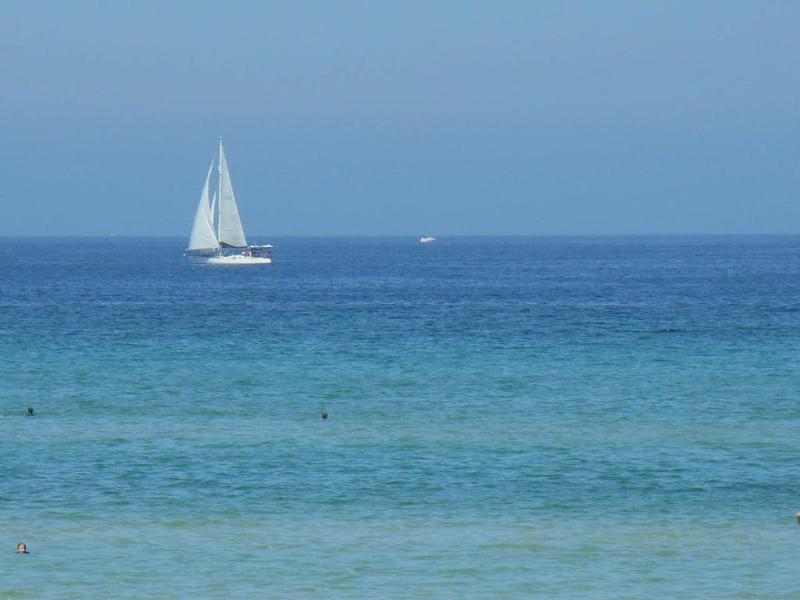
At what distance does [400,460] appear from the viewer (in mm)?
38719

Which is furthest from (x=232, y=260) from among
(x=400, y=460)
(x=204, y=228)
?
(x=400, y=460)

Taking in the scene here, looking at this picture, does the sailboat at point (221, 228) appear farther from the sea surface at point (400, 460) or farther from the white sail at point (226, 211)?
the sea surface at point (400, 460)

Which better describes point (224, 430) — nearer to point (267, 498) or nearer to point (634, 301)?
point (267, 498)

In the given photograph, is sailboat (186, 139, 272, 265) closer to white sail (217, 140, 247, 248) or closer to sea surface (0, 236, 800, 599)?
white sail (217, 140, 247, 248)

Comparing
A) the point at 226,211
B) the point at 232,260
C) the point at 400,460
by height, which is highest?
the point at 226,211

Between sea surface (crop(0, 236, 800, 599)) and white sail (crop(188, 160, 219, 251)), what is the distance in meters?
97.5

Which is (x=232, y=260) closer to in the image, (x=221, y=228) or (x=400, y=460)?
(x=221, y=228)

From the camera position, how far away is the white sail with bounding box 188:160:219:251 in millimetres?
178750

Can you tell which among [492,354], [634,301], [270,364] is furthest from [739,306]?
[270,364]

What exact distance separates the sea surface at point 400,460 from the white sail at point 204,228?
9747 cm

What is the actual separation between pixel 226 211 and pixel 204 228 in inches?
233

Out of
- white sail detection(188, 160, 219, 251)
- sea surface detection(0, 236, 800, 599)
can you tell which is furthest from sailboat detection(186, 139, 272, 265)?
sea surface detection(0, 236, 800, 599)

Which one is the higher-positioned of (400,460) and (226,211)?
(226,211)

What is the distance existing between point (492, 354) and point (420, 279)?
91.2 m
